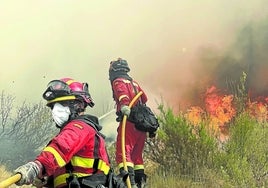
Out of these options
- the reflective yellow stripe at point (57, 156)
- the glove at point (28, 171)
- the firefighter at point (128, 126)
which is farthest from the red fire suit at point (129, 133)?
the glove at point (28, 171)

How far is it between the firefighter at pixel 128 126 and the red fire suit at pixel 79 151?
2.25 m

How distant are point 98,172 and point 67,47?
28.3 ft

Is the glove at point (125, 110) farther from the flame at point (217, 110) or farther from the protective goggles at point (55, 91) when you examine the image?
the flame at point (217, 110)

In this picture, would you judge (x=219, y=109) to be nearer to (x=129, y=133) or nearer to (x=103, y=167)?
(x=129, y=133)

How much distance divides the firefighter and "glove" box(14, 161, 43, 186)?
2.76 metres

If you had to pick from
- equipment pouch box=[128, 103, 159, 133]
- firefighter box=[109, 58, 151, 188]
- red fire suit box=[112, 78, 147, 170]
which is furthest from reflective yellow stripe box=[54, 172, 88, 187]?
equipment pouch box=[128, 103, 159, 133]

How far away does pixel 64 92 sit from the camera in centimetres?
348

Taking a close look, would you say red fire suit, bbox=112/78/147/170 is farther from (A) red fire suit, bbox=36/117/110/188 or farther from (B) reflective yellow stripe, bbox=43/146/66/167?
(B) reflective yellow stripe, bbox=43/146/66/167

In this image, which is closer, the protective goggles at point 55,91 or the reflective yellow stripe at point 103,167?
the reflective yellow stripe at point 103,167

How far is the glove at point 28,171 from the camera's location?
277 cm

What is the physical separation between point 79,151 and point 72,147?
17cm

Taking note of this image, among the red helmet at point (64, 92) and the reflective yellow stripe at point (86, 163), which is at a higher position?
the red helmet at point (64, 92)

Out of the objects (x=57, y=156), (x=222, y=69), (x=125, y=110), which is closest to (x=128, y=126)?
(x=125, y=110)

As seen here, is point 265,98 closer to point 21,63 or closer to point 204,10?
point 204,10
